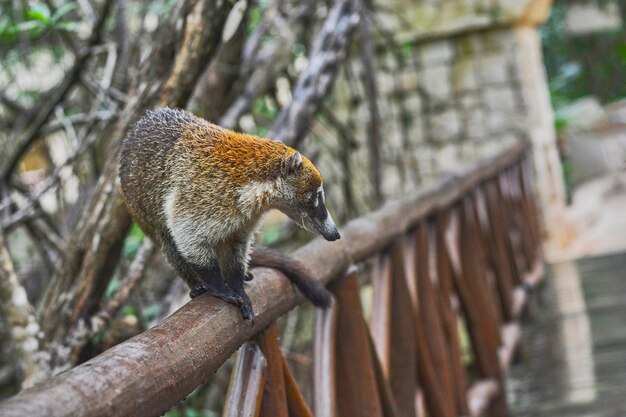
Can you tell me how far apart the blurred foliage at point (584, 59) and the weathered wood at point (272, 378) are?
12.8 meters

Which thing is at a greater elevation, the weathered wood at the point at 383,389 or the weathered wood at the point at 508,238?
the weathered wood at the point at 383,389

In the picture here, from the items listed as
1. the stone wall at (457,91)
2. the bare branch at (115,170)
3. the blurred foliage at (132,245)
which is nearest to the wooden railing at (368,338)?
the bare branch at (115,170)

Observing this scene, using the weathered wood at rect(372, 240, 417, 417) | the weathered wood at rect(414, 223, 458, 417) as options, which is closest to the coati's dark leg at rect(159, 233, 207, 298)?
the weathered wood at rect(372, 240, 417, 417)

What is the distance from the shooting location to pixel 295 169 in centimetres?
198

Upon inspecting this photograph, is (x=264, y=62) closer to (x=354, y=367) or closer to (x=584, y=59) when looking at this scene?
(x=354, y=367)

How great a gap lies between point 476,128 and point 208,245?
6.15m

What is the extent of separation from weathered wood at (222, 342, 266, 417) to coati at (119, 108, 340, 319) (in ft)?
0.65

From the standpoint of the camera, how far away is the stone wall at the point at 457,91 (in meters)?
7.49

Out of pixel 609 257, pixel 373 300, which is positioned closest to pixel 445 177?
pixel 373 300

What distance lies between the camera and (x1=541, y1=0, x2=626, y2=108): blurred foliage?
47.6 ft

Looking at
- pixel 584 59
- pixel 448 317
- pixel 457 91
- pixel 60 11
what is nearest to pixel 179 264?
pixel 60 11

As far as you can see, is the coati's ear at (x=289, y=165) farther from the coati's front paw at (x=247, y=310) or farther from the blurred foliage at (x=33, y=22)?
the blurred foliage at (x=33, y=22)

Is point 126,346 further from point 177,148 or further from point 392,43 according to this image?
point 392,43

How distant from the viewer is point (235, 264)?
1.87 m
